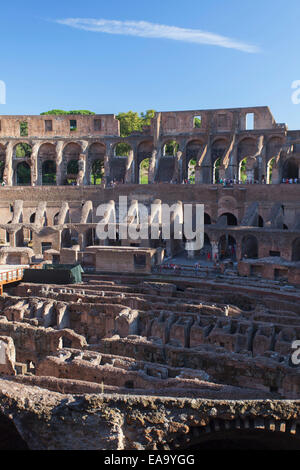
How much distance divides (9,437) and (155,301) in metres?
11.0

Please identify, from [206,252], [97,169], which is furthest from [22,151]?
[206,252]

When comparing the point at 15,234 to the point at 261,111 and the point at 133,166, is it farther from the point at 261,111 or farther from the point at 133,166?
the point at 261,111

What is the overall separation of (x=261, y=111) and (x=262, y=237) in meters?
16.1

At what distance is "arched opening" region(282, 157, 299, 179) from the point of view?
3534 centimetres

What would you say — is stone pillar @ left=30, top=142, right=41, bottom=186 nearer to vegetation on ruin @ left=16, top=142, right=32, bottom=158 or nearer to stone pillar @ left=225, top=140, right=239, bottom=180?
vegetation on ruin @ left=16, top=142, right=32, bottom=158

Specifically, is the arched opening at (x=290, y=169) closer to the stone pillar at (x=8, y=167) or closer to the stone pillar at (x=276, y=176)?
the stone pillar at (x=276, y=176)

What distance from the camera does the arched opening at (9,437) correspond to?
11525 mm

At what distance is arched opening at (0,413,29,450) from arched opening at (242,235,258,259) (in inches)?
748

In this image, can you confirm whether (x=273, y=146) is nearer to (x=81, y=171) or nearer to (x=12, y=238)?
(x=81, y=171)

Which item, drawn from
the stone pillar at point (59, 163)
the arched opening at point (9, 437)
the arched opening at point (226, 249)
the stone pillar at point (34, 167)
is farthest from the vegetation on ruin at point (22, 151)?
the arched opening at point (9, 437)

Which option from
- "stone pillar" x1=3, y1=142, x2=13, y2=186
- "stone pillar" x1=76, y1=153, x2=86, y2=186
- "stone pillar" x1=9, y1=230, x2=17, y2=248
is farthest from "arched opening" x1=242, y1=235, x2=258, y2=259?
"stone pillar" x1=3, y1=142, x2=13, y2=186

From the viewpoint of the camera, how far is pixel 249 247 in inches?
1133
